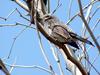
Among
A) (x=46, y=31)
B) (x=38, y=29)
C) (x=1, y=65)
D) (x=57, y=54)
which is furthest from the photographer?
(x=57, y=54)

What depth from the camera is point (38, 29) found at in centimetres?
154

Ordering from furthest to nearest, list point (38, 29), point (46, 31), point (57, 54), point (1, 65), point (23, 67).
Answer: point (23, 67) < point (57, 54) < point (46, 31) < point (38, 29) < point (1, 65)

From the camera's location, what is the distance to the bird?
1561 mm

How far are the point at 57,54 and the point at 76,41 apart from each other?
0.35m

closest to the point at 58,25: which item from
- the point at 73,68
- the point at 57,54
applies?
the point at 57,54

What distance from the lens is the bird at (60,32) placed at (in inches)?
A: 61.4

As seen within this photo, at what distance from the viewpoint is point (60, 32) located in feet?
5.33

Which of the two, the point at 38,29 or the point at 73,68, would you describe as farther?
the point at 73,68

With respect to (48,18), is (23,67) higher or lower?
lower

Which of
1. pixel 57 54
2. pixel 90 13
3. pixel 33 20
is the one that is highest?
pixel 33 20

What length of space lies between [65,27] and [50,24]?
0.34 feet

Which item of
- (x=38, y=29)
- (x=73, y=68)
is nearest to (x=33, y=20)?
(x=38, y=29)

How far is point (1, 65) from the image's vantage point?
1267 millimetres

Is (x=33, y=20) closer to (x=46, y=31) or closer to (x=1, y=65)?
(x=46, y=31)
